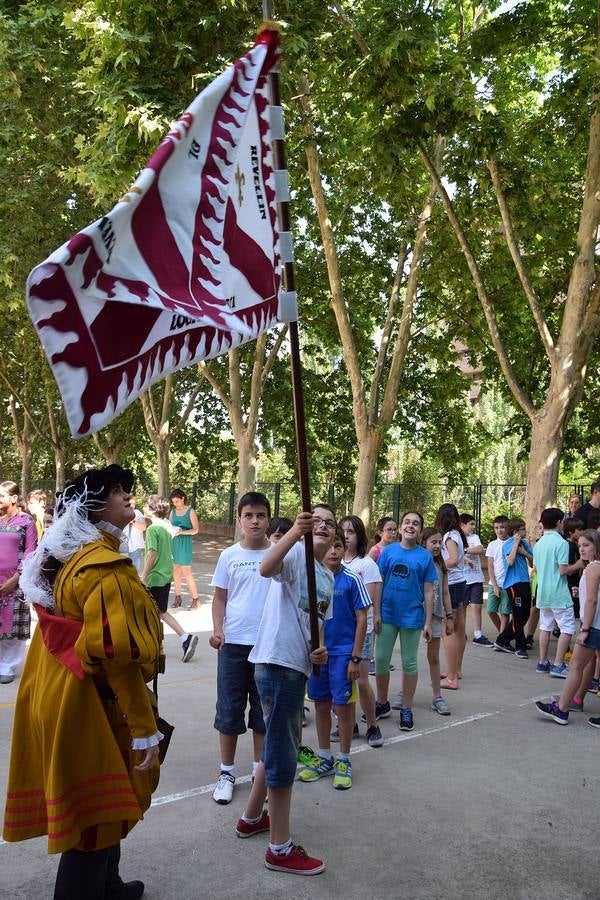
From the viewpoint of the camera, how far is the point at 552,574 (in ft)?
28.3

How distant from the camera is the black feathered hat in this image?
10.8 ft

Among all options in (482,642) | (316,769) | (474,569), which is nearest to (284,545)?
(316,769)

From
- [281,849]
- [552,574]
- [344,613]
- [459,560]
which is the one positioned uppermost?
[459,560]

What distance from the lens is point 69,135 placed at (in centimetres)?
1454

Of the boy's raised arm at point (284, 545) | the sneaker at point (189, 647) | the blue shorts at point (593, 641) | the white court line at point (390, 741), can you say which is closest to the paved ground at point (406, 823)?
the white court line at point (390, 741)

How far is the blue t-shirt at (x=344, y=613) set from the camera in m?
5.54

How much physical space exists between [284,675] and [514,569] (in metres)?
6.80

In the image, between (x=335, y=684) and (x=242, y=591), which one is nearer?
(x=242, y=591)

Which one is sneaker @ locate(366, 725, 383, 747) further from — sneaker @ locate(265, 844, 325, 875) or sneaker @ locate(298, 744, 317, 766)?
sneaker @ locate(265, 844, 325, 875)

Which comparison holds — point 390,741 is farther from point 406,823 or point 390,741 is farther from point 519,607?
point 519,607

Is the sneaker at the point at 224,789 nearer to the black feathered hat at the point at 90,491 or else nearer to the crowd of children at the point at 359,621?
the crowd of children at the point at 359,621

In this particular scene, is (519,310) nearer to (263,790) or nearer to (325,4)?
(325,4)

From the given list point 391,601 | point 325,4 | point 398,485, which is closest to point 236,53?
point 325,4

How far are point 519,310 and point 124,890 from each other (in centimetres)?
1499
